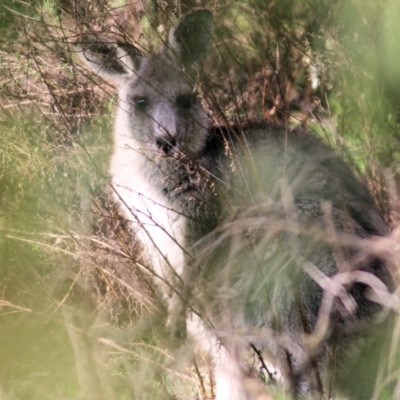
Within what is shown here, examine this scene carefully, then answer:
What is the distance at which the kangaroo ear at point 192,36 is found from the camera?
4066 mm

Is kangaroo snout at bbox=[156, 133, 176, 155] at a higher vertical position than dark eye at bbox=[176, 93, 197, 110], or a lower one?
lower

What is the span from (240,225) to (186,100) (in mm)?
1686

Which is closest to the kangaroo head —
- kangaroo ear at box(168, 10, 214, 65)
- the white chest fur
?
kangaroo ear at box(168, 10, 214, 65)

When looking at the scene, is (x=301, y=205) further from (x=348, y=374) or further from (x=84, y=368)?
(x=84, y=368)

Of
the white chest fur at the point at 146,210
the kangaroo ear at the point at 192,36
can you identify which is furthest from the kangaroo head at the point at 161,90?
the white chest fur at the point at 146,210

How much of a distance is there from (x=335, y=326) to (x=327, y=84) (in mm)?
2915

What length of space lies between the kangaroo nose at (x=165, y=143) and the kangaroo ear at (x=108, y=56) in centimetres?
49

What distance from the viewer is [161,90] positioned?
14.7 feet

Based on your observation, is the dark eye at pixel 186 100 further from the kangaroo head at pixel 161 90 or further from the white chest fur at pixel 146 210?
the white chest fur at pixel 146 210

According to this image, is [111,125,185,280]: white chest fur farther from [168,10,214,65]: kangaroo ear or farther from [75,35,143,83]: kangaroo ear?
[168,10,214,65]: kangaroo ear

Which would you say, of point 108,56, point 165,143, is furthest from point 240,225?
point 108,56

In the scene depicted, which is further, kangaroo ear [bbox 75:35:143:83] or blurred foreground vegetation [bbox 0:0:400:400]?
kangaroo ear [bbox 75:35:143:83]

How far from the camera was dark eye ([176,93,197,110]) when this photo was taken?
14.7ft

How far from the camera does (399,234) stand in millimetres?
2404
